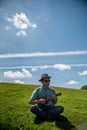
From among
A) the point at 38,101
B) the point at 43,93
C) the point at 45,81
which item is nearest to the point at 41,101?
the point at 38,101

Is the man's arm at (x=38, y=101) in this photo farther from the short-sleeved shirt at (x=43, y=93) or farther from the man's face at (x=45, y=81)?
the man's face at (x=45, y=81)

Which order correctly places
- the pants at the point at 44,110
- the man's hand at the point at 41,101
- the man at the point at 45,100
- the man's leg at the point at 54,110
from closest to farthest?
the man's hand at the point at 41,101
the man at the point at 45,100
the pants at the point at 44,110
the man's leg at the point at 54,110

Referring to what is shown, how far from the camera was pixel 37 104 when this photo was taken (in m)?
17.1

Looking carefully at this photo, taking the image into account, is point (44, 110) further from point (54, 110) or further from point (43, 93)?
point (43, 93)

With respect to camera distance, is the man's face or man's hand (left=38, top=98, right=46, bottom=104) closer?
man's hand (left=38, top=98, right=46, bottom=104)

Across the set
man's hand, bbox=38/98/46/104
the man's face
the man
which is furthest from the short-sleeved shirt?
man's hand, bbox=38/98/46/104

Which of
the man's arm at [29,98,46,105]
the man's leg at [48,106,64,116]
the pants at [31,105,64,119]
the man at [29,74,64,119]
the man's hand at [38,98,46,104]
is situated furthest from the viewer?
the man's leg at [48,106,64,116]

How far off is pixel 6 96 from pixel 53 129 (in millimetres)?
13519

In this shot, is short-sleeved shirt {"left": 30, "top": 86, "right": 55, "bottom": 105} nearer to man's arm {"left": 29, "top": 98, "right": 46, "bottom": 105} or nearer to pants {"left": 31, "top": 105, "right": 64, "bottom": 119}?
pants {"left": 31, "top": 105, "right": 64, "bottom": 119}

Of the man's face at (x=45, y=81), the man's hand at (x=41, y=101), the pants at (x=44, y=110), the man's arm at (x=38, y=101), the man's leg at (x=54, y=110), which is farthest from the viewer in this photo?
the man's leg at (x=54, y=110)

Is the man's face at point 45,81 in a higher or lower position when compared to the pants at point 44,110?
higher

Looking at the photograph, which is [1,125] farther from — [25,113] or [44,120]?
[25,113]

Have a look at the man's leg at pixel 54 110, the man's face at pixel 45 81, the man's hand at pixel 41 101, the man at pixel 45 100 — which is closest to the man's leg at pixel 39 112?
the man at pixel 45 100

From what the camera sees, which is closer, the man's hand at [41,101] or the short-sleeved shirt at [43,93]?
the man's hand at [41,101]
